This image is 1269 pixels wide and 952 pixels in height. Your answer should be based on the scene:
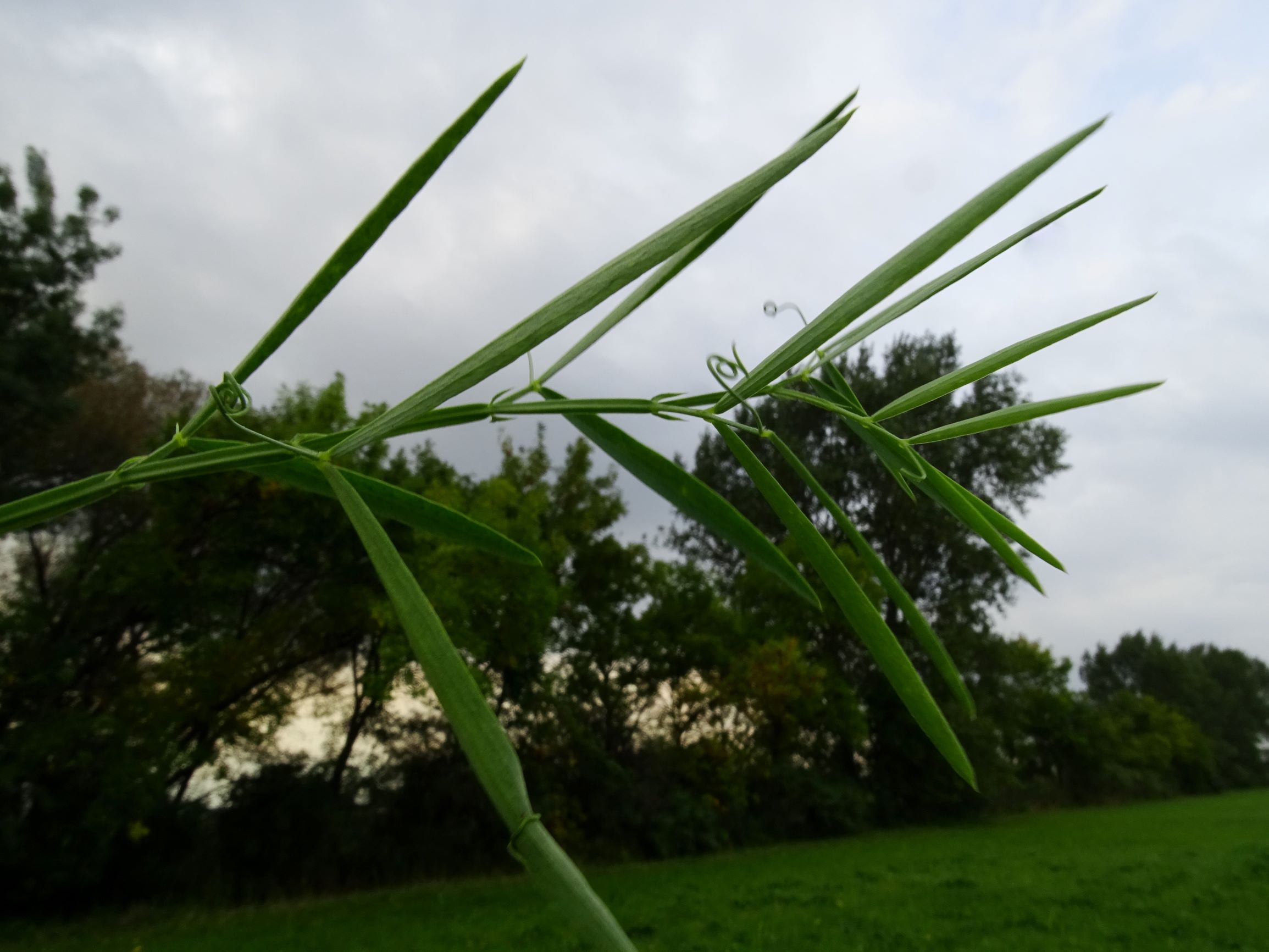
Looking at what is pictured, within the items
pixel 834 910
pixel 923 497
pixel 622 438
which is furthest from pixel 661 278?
pixel 923 497

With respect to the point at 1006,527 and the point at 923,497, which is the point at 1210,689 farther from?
the point at 1006,527

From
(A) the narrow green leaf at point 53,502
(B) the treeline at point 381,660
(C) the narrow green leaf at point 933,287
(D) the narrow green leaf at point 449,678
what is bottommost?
(D) the narrow green leaf at point 449,678

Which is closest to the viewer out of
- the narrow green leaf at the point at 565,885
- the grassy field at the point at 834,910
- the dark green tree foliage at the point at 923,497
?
the narrow green leaf at the point at 565,885

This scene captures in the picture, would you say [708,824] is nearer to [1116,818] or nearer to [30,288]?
[1116,818]

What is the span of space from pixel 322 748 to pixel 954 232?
9.19 m

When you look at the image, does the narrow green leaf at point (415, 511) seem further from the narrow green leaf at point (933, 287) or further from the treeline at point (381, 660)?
the treeline at point (381, 660)

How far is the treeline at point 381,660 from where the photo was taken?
6.30 metres

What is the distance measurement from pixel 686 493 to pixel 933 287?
132 millimetres

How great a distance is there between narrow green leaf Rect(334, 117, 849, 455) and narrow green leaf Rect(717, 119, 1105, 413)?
52mm

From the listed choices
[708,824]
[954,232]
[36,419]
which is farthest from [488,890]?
[954,232]

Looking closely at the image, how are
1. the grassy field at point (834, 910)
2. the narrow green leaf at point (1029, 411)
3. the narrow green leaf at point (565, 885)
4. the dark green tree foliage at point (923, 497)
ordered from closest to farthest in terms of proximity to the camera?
the narrow green leaf at point (565, 885) < the narrow green leaf at point (1029, 411) < the grassy field at point (834, 910) < the dark green tree foliage at point (923, 497)

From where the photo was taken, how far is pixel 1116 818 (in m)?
12.7

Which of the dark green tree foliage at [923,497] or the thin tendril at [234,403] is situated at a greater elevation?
the dark green tree foliage at [923,497]

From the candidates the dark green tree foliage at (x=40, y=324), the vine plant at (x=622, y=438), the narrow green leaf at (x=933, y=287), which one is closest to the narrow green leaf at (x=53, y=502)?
the vine plant at (x=622, y=438)
